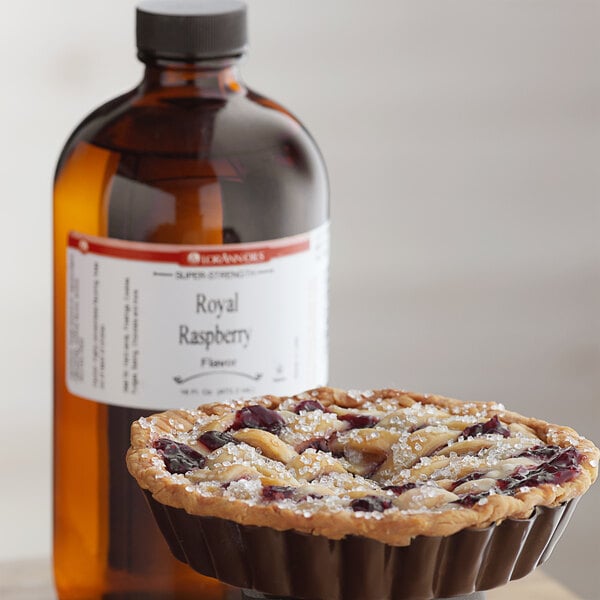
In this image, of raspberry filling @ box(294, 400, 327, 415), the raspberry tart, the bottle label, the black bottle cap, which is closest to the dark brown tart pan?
the raspberry tart

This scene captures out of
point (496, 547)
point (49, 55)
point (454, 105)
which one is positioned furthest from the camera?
point (454, 105)

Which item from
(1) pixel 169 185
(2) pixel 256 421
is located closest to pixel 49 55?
(1) pixel 169 185

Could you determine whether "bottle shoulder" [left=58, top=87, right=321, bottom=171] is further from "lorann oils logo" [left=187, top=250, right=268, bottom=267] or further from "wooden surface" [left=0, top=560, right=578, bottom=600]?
"wooden surface" [left=0, top=560, right=578, bottom=600]

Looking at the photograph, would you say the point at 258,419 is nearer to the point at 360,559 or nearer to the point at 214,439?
the point at 214,439

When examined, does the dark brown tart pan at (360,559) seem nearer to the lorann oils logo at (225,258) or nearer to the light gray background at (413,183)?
the lorann oils logo at (225,258)

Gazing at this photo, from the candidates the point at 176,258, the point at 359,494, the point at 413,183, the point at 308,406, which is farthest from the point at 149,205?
the point at 413,183

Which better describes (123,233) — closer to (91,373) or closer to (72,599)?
(91,373)

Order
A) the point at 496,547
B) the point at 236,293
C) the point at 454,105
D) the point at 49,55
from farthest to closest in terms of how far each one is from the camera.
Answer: the point at 454,105 < the point at 49,55 < the point at 236,293 < the point at 496,547
